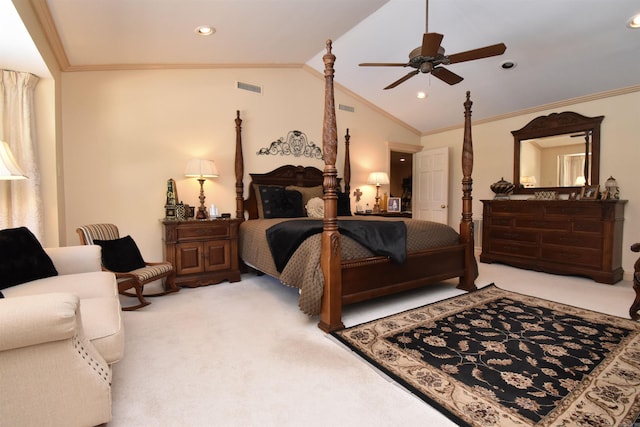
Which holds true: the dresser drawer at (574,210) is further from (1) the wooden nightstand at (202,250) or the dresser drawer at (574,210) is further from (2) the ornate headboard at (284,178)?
(1) the wooden nightstand at (202,250)

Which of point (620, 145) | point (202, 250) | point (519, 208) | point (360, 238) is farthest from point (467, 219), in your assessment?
point (202, 250)

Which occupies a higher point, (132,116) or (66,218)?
(132,116)

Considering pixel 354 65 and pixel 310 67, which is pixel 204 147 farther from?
pixel 354 65

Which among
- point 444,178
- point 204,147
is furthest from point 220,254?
point 444,178

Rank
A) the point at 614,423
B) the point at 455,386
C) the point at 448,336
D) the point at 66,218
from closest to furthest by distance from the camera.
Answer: the point at 614,423
the point at 455,386
the point at 448,336
the point at 66,218

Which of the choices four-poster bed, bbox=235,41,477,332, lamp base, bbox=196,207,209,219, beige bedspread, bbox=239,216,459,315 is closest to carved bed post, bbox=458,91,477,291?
four-poster bed, bbox=235,41,477,332

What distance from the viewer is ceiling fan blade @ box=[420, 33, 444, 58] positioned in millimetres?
2566

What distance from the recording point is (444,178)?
604cm

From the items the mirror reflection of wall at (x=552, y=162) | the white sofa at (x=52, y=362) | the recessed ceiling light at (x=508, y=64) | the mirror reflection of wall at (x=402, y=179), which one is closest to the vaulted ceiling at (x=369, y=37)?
the recessed ceiling light at (x=508, y=64)

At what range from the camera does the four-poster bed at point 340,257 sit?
2.50 metres

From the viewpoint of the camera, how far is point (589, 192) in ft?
13.9

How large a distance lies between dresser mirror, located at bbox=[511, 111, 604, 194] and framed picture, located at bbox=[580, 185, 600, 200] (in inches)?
6.3

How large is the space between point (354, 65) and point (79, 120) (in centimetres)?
369

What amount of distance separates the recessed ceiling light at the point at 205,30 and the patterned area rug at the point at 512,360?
3305 mm
